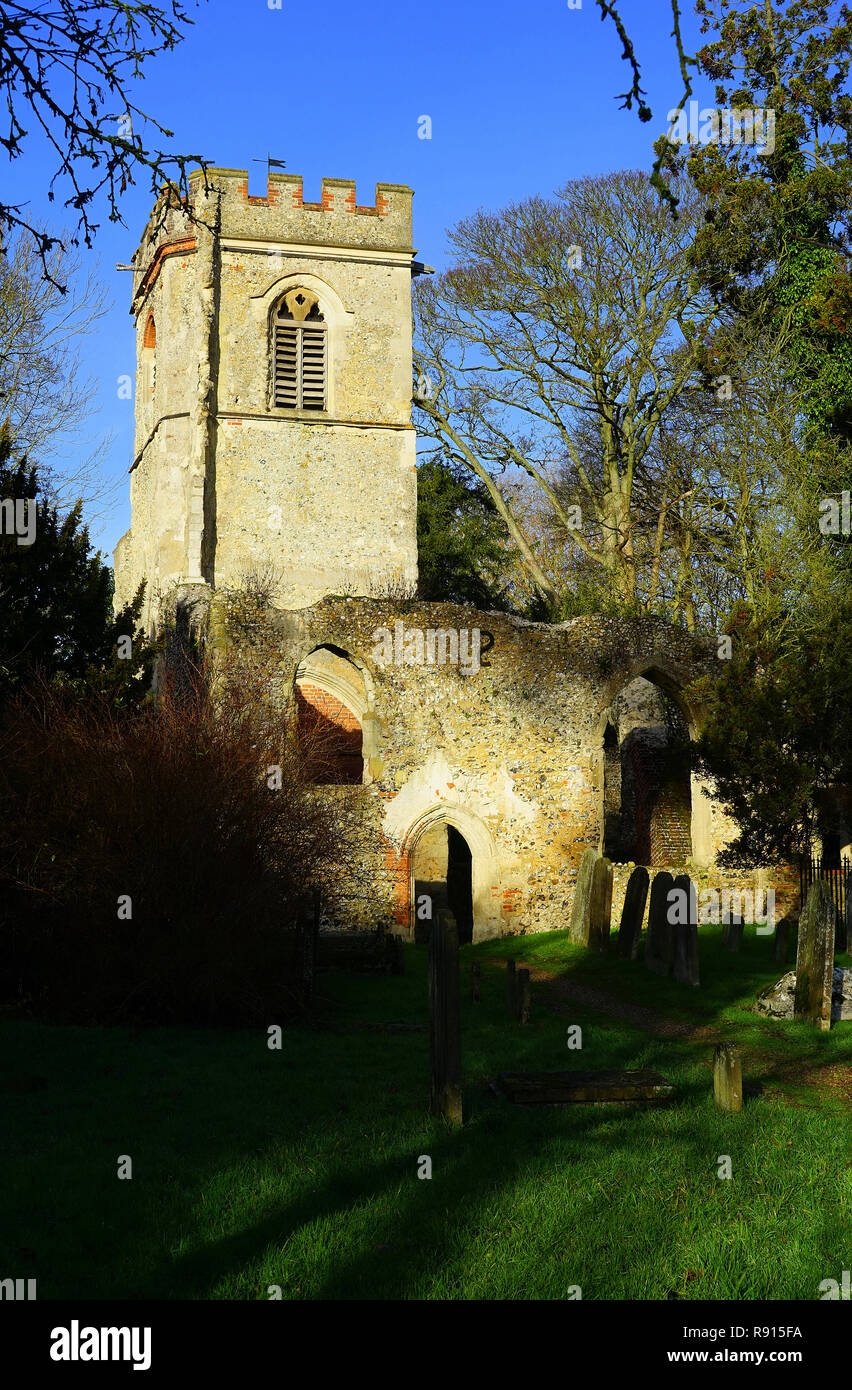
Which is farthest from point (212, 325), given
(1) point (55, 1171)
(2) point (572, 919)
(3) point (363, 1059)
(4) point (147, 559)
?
(1) point (55, 1171)

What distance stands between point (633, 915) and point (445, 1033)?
339 inches

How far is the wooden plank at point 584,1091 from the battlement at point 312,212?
22.5 m

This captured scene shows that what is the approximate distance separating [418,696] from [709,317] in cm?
1467

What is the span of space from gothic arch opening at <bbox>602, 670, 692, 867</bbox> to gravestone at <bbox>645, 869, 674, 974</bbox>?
309 inches

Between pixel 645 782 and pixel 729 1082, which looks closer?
pixel 729 1082

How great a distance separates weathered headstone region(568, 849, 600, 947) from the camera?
17816 mm

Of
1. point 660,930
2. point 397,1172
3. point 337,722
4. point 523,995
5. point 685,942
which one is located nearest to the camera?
point 397,1172

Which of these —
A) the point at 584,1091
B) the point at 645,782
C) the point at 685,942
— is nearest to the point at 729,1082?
the point at 584,1091

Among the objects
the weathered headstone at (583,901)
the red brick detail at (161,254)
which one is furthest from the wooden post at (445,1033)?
the red brick detail at (161,254)

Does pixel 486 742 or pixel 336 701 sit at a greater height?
pixel 336 701

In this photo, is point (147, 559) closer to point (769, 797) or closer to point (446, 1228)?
point (769, 797)

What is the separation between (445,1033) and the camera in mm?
8227

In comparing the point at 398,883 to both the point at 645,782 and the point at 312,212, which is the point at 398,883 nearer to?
the point at 645,782

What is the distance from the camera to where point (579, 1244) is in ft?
20.0
